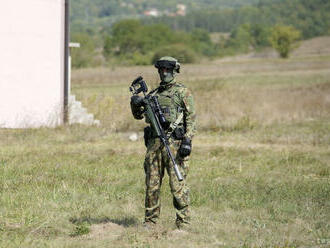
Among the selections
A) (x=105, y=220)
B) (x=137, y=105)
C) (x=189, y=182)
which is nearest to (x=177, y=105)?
(x=137, y=105)

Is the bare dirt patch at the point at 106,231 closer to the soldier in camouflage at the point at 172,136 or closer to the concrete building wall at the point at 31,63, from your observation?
the soldier in camouflage at the point at 172,136

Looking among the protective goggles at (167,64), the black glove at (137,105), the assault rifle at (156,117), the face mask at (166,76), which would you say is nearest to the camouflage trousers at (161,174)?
the assault rifle at (156,117)

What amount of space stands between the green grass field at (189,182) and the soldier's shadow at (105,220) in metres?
0.01

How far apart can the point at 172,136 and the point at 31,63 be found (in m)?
11.1

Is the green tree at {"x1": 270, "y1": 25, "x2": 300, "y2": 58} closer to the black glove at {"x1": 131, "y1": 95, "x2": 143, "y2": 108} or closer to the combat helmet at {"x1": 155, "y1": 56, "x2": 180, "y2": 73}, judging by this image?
the combat helmet at {"x1": 155, "y1": 56, "x2": 180, "y2": 73}

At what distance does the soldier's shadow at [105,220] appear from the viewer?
26.2ft

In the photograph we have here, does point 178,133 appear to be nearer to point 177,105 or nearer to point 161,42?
point 177,105

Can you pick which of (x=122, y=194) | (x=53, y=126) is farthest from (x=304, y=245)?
(x=53, y=126)

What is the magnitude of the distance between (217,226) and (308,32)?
154m

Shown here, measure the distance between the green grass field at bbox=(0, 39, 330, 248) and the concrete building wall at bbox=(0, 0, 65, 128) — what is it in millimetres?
1060

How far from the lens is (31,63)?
17.5 meters

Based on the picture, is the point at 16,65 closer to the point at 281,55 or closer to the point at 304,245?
the point at 304,245

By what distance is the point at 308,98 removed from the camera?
2369 centimetres

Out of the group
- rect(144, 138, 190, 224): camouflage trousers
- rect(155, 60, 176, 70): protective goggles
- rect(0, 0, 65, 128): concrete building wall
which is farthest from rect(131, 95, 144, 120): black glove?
rect(0, 0, 65, 128): concrete building wall
